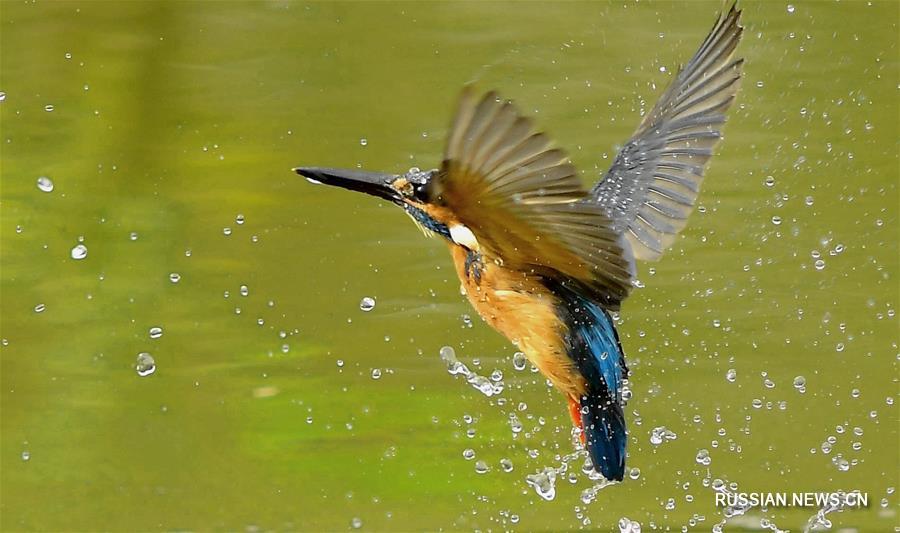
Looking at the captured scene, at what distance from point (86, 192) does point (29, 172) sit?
0.21 metres

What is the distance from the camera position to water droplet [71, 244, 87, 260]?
376 centimetres

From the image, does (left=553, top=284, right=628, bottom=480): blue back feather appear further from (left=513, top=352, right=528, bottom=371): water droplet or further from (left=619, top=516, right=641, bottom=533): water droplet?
(left=513, top=352, right=528, bottom=371): water droplet

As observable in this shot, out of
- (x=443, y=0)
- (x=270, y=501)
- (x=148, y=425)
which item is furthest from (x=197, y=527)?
(x=443, y=0)

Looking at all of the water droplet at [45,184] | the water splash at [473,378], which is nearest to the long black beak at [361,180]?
the water splash at [473,378]

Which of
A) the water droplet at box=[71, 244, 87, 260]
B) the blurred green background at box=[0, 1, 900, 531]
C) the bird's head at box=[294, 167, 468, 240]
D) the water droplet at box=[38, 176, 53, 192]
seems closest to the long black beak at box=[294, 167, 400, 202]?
the bird's head at box=[294, 167, 468, 240]

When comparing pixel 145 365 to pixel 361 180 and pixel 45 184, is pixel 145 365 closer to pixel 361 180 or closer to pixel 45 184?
pixel 45 184

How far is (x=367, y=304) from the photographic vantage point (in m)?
3.50

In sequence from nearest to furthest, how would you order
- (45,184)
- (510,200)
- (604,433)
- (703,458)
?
(510,200)
(604,433)
(703,458)
(45,184)

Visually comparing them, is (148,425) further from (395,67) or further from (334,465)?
(395,67)

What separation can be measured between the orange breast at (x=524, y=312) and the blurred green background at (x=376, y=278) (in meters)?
0.76

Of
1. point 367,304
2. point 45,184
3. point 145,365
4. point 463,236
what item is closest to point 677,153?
point 463,236

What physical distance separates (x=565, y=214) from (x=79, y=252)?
2147 mm

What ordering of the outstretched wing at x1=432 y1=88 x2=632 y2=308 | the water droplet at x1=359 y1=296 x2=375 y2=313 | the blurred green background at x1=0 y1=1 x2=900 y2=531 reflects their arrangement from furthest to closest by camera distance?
the water droplet at x1=359 y1=296 x2=375 y2=313, the blurred green background at x1=0 y1=1 x2=900 y2=531, the outstretched wing at x1=432 y1=88 x2=632 y2=308

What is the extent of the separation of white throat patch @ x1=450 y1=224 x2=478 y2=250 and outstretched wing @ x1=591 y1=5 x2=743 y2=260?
47cm
